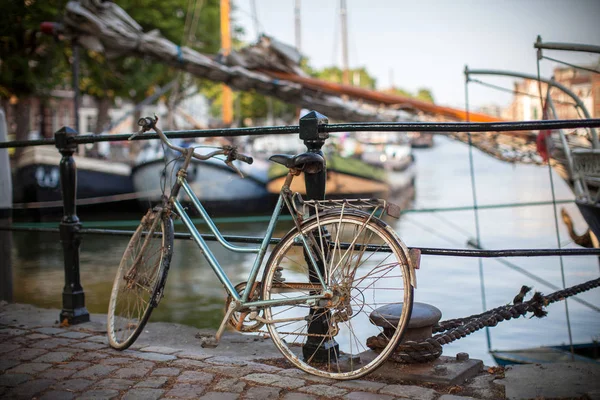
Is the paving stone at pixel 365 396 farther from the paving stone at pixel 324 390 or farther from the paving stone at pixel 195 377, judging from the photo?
the paving stone at pixel 195 377

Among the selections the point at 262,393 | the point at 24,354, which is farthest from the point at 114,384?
the point at 24,354

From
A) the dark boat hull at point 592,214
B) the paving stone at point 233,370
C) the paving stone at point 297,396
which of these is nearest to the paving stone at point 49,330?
the paving stone at point 233,370

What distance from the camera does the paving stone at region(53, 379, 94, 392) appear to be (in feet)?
10.3

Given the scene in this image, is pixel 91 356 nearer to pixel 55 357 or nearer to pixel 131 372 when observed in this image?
pixel 55 357

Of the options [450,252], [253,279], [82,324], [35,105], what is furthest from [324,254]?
[35,105]

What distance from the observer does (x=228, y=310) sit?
3.20 metres

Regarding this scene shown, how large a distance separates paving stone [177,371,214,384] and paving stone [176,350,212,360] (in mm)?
287

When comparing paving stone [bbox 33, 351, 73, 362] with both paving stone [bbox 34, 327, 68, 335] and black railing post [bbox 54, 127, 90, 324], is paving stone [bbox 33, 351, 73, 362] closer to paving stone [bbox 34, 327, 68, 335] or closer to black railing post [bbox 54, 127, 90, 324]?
paving stone [bbox 34, 327, 68, 335]

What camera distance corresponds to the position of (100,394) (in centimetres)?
304

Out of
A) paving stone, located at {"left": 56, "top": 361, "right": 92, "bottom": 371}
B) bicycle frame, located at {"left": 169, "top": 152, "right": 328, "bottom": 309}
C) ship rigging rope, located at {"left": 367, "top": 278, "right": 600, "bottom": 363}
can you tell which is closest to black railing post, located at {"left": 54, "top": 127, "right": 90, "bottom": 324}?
paving stone, located at {"left": 56, "top": 361, "right": 92, "bottom": 371}

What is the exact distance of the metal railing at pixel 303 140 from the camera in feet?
9.64

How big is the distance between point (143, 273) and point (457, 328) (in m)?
1.76

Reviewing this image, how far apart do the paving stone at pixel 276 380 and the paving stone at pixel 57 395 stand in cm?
78

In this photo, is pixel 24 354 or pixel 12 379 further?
pixel 24 354
